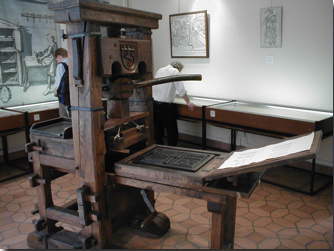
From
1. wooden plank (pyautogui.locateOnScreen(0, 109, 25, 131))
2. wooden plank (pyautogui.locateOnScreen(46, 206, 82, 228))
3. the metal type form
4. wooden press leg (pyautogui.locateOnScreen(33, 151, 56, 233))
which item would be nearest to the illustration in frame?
wooden plank (pyautogui.locateOnScreen(0, 109, 25, 131))

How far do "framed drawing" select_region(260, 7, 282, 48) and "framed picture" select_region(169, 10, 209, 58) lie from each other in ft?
3.71

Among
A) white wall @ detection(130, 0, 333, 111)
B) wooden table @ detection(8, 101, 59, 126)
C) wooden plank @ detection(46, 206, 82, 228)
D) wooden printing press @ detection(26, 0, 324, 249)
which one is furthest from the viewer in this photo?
wooden table @ detection(8, 101, 59, 126)

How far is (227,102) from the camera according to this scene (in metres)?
5.70

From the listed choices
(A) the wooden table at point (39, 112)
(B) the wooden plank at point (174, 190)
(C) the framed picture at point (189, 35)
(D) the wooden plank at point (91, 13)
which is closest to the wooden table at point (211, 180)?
(B) the wooden plank at point (174, 190)

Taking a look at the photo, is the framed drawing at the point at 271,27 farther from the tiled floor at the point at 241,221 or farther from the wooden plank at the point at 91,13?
the wooden plank at the point at 91,13

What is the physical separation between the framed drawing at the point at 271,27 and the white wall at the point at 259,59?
63 mm

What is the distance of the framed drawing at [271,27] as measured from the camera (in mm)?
5054

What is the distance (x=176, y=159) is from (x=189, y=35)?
4097 millimetres

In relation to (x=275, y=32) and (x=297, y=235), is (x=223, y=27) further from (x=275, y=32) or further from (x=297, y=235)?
(x=297, y=235)

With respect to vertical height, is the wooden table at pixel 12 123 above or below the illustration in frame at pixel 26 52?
below

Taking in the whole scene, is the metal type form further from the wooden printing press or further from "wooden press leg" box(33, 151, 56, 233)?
"wooden press leg" box(33, 151, 56, 233)

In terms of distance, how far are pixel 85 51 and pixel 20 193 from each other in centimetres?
291

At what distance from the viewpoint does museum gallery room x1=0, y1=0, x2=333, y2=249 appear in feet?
8.34

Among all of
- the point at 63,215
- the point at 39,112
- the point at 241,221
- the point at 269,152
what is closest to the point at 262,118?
the point at 241,221
